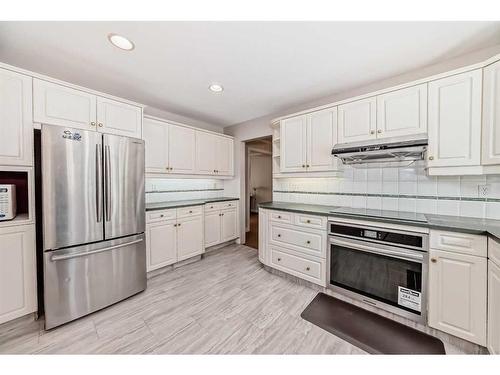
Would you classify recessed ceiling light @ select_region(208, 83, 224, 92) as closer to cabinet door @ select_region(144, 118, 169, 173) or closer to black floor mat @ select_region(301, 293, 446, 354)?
cabinet door @ select_region(144, 118, 169, 173)

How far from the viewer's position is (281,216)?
8.21 feet

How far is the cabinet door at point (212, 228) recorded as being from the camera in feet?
10.8

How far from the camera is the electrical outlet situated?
171 centimetres

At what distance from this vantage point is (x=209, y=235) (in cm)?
331

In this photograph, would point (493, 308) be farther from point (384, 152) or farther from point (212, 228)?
point (212, 228)

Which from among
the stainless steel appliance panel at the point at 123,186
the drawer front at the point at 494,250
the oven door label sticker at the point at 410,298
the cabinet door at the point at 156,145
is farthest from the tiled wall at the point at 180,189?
the drawer front at the point at 494,250

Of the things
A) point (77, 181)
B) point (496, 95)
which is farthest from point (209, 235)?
point (496, 95)

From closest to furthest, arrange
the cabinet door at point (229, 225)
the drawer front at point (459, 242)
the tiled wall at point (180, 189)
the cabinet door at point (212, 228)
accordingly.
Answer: the drawer front at point (459, 242)
the tiled wall at point (180, 189)
the cabinet door at point (212, 228)
the cabinet door at point (229, 225)

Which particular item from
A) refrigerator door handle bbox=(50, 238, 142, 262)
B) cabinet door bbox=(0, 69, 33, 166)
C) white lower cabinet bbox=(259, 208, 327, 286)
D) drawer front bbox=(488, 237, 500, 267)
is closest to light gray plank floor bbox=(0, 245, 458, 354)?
white lower cabinet bbox=(259, 208, 327, 286)

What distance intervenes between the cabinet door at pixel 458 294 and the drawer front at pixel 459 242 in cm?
4

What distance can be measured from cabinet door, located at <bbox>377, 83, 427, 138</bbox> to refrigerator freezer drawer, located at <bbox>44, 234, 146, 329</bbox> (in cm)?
291

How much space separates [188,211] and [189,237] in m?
0.40

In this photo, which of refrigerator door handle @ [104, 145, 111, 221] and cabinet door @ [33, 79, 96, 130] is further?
refrigerator door handle @ [104, 145, 111, 221]

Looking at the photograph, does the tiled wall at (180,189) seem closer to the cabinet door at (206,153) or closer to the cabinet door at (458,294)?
the cabinet door at (206,153)
